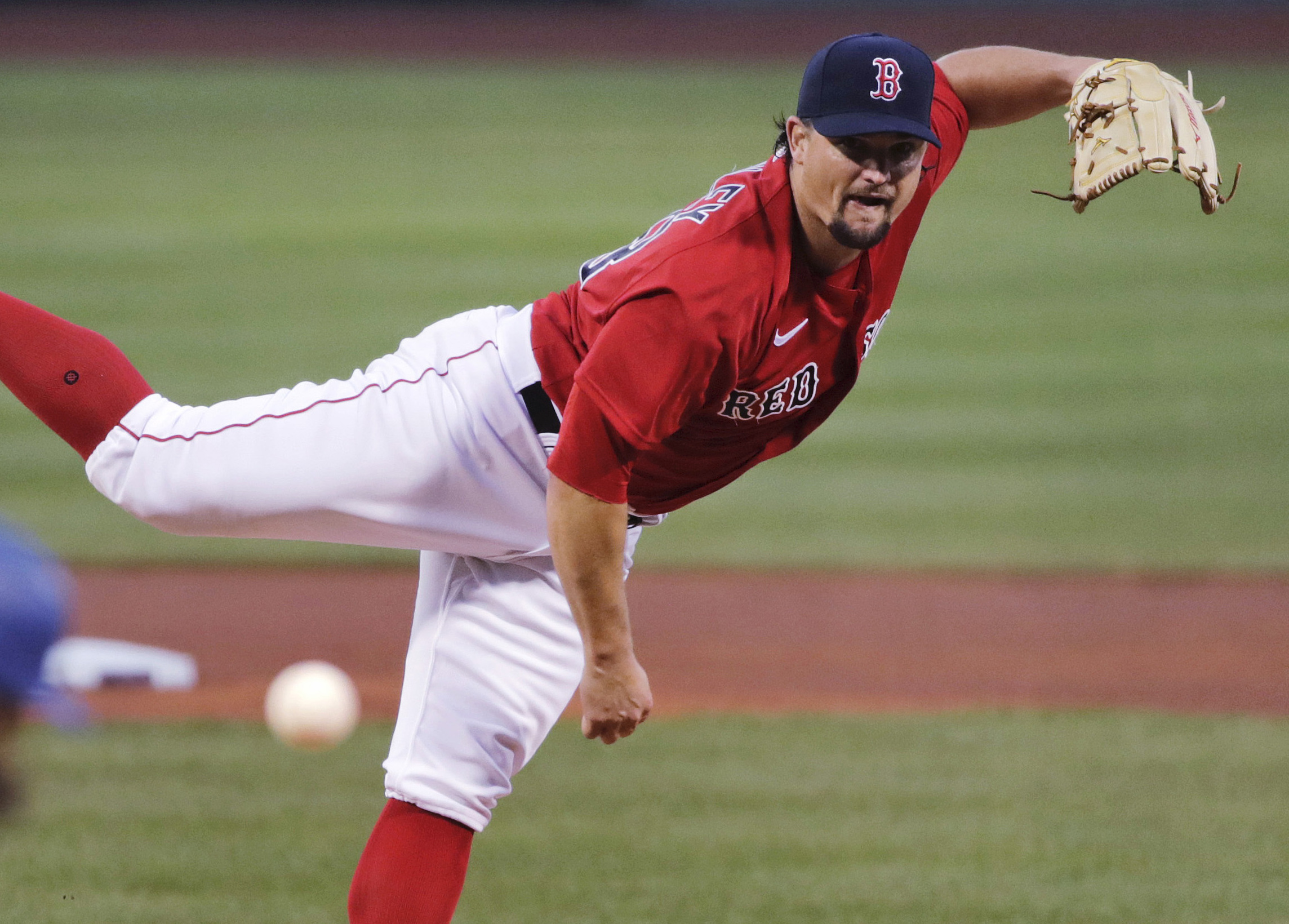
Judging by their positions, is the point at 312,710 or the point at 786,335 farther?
the point at 312,710

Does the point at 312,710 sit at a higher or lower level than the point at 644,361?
lower

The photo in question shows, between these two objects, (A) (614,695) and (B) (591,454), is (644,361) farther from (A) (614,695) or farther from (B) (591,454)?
(A) (614,695)

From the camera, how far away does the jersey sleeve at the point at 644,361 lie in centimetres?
270

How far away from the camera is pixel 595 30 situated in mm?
24078

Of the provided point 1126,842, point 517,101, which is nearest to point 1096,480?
point 1126,842

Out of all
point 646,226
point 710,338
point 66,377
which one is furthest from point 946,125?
point 646,226

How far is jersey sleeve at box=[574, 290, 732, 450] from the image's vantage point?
2699 mm

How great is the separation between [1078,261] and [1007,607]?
7.53m

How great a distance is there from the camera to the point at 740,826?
14.6 feet

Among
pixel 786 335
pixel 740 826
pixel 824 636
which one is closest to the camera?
pixel 786 335

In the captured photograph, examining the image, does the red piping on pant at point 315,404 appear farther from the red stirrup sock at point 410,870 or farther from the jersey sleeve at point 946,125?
the jersey sleeve at point 946,125

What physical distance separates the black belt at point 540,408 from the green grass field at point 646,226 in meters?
4.41

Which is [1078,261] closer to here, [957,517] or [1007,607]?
[957,517]

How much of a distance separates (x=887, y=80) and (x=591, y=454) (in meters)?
0.82
